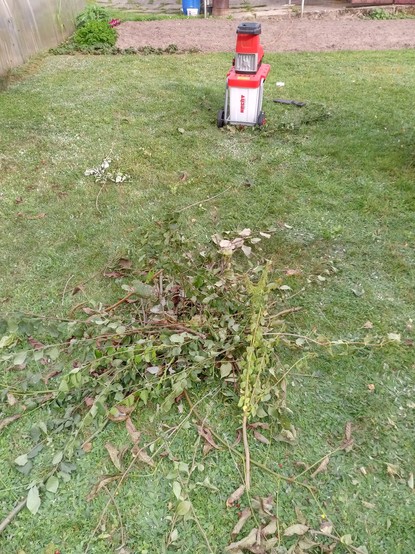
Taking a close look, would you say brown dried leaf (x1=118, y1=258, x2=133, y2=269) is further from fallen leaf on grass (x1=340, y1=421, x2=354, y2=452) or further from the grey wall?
the grey wall

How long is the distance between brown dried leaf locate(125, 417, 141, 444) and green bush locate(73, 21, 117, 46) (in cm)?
693

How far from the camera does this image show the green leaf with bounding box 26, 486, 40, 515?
5.59 ft

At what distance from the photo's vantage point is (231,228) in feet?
10.5

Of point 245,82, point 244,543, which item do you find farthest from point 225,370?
point 245,82

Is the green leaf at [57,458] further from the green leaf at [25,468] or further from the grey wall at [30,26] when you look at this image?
the grey wall at [30,26]

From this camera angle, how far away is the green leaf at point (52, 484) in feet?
5.82

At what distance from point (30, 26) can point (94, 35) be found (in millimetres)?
1015

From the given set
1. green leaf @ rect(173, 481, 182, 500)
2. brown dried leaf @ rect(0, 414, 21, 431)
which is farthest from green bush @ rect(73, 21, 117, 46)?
green leaf @ rect(173, 481, 182, 500)

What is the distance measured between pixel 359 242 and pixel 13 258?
247 cm

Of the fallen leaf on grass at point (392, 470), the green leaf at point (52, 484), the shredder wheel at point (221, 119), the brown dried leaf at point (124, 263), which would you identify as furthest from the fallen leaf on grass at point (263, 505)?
the shredder wheel at point (221, 119)

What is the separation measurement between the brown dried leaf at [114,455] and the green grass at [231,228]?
0.06 m

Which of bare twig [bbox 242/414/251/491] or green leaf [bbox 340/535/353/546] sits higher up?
green leaf [bbox 340/535/353/546]

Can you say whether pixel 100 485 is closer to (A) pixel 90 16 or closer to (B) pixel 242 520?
(B) pixel 242 520

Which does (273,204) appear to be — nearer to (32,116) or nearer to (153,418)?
(153,418)
